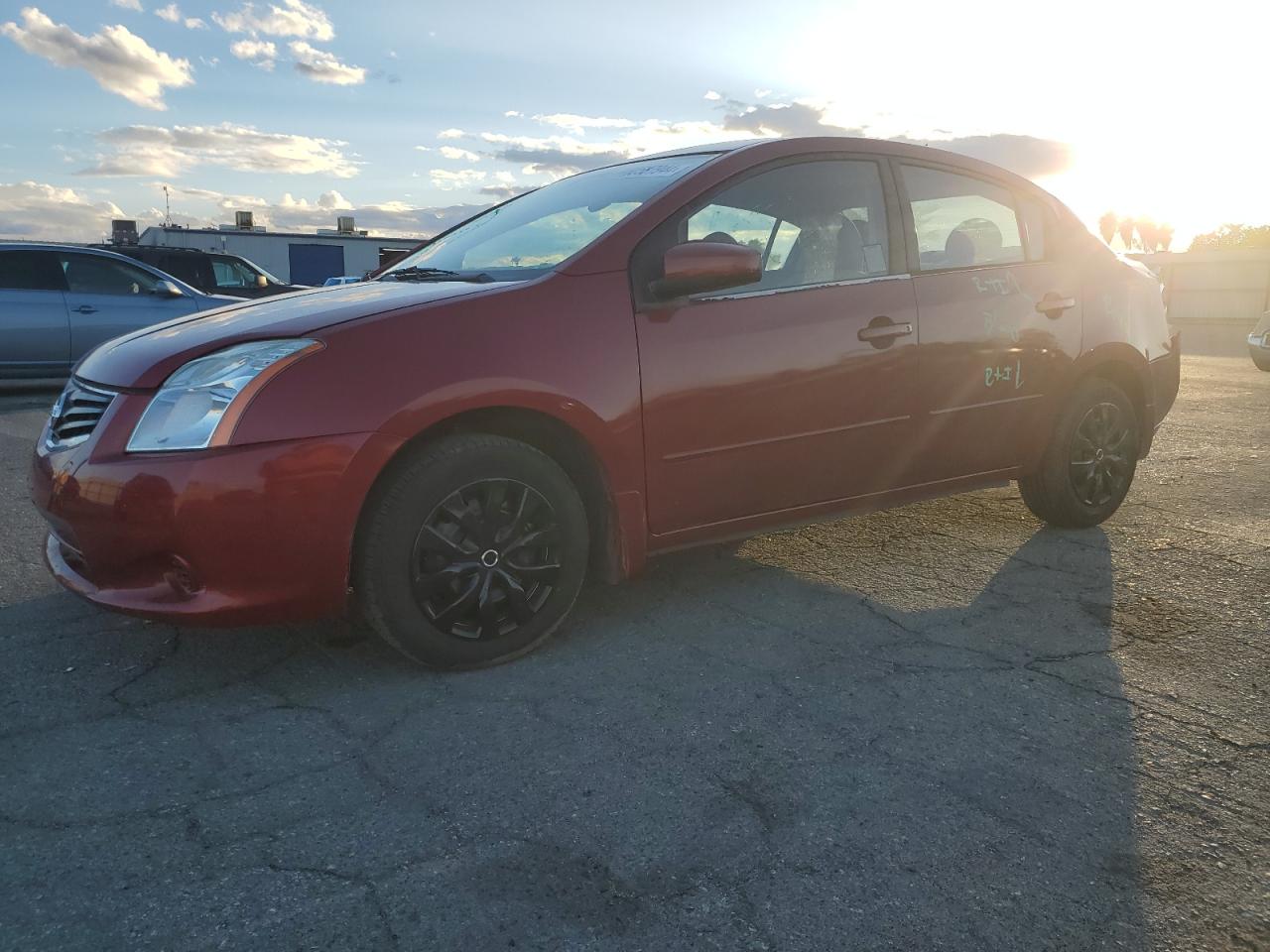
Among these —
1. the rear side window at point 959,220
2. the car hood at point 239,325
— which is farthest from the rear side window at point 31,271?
the rear side window at point 959,220

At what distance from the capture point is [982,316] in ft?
13.2

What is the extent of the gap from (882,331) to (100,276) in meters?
8.61

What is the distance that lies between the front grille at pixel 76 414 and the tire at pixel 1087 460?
144 inches

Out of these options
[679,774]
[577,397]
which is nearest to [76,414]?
[577,397]

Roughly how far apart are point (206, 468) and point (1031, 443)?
3279 millimetres

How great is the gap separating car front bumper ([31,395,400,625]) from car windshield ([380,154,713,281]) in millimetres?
947

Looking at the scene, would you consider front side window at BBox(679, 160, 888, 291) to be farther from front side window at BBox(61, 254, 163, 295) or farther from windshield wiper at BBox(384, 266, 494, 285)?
front side window at BBox(61, 254, 163, 295)

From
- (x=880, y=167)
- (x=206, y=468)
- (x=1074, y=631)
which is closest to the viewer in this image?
(x=206, y=468)

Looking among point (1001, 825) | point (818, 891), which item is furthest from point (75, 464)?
point (1001, 825)

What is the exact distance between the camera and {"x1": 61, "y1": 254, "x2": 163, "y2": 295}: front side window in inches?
380

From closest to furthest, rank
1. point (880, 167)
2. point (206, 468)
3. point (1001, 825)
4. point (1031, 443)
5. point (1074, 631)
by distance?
point (1001, 825) < point (206, 468) < point (1074, 631) < point (880, 167) < point (1031, 443)

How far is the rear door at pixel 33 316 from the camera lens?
9.38 metres

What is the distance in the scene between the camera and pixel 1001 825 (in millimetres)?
2238

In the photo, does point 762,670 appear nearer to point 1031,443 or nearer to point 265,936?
point 265,936
